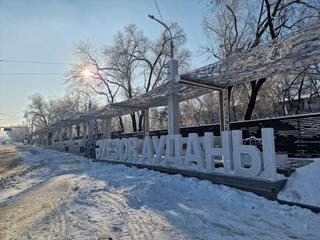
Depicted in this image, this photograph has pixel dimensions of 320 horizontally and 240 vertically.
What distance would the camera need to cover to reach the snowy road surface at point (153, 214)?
5.55 metres

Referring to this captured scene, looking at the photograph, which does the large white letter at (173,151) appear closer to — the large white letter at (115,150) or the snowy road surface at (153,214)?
the snowy road surface at (153,214)

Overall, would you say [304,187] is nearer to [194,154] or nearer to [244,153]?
[244,153]

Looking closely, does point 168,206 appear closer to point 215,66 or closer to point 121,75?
point 215,66

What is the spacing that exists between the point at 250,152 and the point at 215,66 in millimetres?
3985

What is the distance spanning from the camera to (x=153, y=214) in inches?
265

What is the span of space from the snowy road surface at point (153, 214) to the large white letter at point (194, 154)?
3.31 ft

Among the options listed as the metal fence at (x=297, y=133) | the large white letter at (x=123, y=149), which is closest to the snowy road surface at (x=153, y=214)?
the metal fence at (x=297, y=133)

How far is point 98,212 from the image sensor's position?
7.04m

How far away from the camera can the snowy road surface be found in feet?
18.2

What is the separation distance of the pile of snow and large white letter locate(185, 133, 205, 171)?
131 inches

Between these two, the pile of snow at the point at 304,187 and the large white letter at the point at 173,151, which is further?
the large white letter at the point at 173,151

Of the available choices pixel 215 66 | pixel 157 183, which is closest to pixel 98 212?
pixel 157 183

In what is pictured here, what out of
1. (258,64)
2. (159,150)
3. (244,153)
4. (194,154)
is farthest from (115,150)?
(244,153)

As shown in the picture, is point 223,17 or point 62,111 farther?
point 62,111
